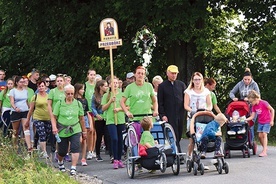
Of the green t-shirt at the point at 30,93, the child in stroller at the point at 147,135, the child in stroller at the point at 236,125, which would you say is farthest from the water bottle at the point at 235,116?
the green t-shirt at the point at 30,93

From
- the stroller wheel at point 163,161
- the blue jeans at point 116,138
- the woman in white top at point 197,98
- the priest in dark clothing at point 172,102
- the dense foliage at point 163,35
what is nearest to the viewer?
the stroller wheel at point 163,161

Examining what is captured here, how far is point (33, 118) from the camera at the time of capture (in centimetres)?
1762

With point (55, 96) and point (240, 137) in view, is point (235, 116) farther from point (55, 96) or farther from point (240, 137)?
point (55, 96)

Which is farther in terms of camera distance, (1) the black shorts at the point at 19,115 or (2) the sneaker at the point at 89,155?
(1) the black shorts at the point at 19,115

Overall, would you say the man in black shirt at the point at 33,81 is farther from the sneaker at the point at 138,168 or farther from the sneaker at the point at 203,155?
the sneaker at the point at 203,155

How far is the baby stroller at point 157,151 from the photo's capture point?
1348 cm

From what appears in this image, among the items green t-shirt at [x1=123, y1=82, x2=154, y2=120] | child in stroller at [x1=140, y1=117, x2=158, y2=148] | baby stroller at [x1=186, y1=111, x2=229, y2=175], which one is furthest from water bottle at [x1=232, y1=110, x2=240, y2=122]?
child in stroller at [x1=140, y1=117, x2=158, y2=148]

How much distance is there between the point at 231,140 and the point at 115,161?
8.43 ft

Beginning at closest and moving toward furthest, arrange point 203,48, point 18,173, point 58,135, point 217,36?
point 18,173 → point 58,135 → point 203,48 → point 217,36

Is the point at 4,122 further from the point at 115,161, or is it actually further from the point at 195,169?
the point at 195,169

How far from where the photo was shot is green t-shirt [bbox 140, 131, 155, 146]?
13648mm

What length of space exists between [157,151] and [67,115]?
221 centimetres

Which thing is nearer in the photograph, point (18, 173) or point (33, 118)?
point (18, 173)

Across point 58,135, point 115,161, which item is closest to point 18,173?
point 58,135
